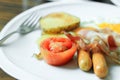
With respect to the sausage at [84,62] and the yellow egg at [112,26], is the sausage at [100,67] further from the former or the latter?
the yellow egg at [112,26]

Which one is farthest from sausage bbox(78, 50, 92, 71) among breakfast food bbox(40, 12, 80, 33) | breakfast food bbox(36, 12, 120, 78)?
breakfast food bbox(40, 12, 80, 33)

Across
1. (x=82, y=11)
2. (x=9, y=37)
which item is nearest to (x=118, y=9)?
(x=82, y=11)

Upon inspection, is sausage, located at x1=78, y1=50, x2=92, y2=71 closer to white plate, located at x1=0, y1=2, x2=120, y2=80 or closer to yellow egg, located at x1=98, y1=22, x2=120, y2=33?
Answer: white plate, located at x1=0, y1=2, x2=120, y2=80

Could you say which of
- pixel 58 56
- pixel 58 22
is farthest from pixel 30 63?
pixel 58 22

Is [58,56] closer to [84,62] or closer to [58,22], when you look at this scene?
[84,62]

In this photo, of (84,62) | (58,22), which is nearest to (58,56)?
(84,62)

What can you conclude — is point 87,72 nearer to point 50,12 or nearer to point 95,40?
point 95,40

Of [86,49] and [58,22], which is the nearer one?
[86,49]
